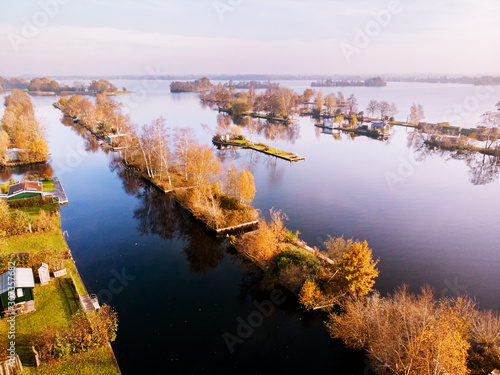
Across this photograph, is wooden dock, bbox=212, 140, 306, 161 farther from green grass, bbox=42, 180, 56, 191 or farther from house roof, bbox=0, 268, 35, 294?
house roof, bbox=0, 268, 35, 294

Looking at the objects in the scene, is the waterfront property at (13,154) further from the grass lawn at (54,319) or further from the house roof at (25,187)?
the grass lawn at (54,319)

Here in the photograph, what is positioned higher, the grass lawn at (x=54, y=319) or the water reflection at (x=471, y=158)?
the water reflection at (x=471, y=158)

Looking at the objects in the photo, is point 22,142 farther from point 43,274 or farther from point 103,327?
point 103,327

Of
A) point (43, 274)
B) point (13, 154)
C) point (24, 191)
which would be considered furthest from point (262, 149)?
point (43, 274)

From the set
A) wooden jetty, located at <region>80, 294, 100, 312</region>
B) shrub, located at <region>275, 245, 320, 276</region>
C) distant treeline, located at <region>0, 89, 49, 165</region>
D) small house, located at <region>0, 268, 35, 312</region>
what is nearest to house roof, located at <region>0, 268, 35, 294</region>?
small house, located at <region>0, 268, 35, 312</region>

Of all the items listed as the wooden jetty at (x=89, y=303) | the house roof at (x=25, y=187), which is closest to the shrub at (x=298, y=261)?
the wooden jetty at (x=89, y=303)

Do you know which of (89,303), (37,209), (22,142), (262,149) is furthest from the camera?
(262,149)

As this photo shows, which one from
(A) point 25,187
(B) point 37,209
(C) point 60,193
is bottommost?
(B) point 37,209
